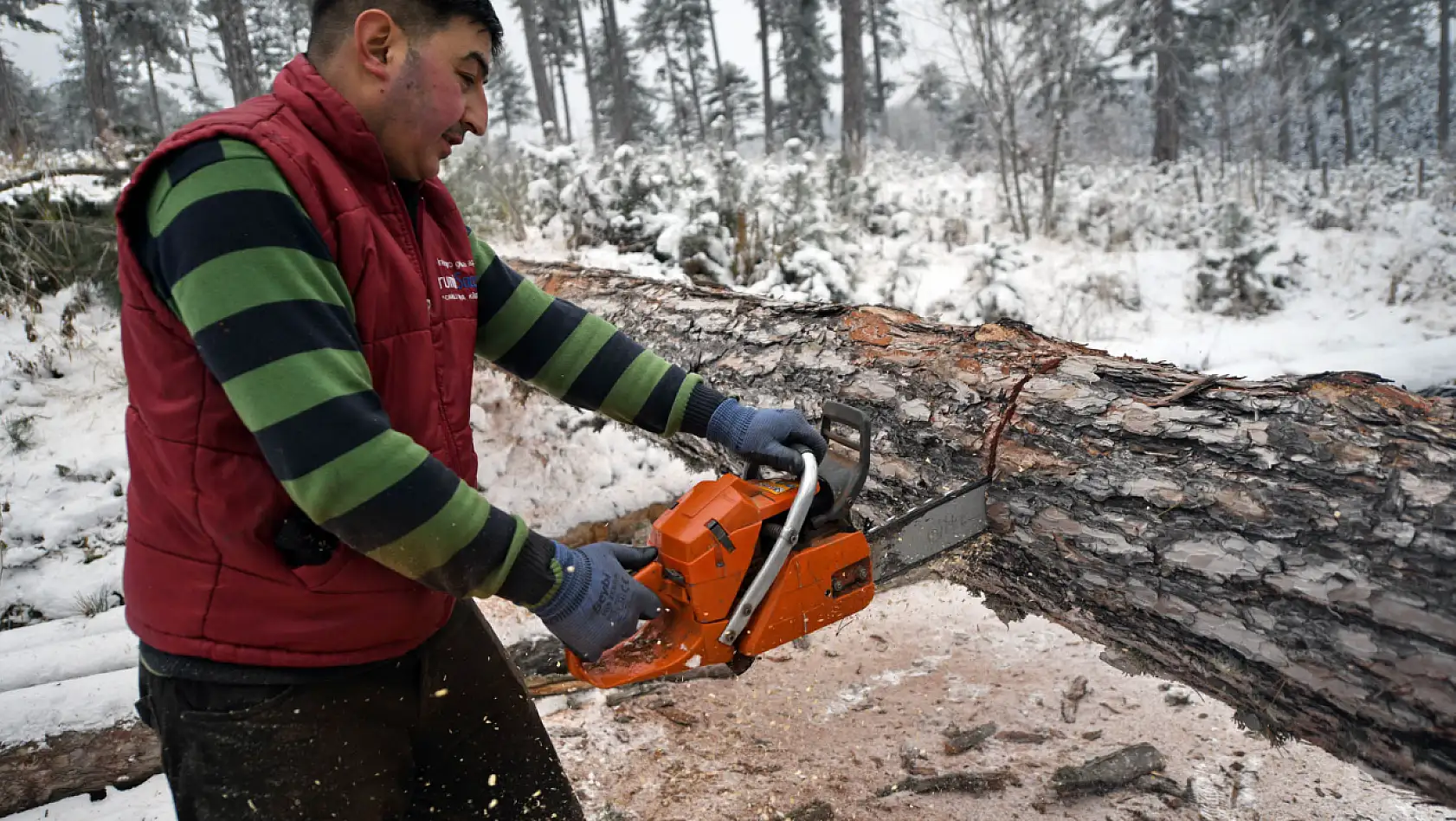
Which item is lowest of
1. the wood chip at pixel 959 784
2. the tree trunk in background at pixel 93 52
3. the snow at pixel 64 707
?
the wood chip at pixel 959 784

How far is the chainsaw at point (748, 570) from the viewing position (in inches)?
65.6

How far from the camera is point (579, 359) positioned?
6.17 feet

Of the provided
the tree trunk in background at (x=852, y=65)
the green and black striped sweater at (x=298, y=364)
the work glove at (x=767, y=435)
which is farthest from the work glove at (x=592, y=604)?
the tree trunk in background at (x=852, y=65)

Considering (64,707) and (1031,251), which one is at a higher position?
(1031,251)

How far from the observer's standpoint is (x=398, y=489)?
3.79ft

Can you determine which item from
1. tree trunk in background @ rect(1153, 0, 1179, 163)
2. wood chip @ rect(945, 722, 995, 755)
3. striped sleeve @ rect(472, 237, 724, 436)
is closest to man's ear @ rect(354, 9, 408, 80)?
striped sleeve @ rect(472, 237, 724, 436)

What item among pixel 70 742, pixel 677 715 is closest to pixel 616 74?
pixel 677 715

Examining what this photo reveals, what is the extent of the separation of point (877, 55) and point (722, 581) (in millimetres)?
32093

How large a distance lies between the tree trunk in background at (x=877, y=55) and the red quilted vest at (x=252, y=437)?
92.1 feet

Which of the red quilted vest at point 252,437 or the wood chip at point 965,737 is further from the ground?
the red quilted vest at point 252,437

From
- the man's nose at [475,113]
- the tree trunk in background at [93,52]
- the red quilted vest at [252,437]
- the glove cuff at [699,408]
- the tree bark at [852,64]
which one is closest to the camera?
the red quilted vest at [252,437]

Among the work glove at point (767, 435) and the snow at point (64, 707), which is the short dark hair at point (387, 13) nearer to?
the work glove at point (767, 435)

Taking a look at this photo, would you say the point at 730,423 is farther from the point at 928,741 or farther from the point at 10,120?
the point at 10,120

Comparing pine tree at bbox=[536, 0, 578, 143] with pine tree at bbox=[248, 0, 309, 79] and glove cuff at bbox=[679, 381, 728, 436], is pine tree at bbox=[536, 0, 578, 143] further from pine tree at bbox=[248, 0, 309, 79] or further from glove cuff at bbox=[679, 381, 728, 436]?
glove cuff at bbox=[679, 381, 728, 436]
